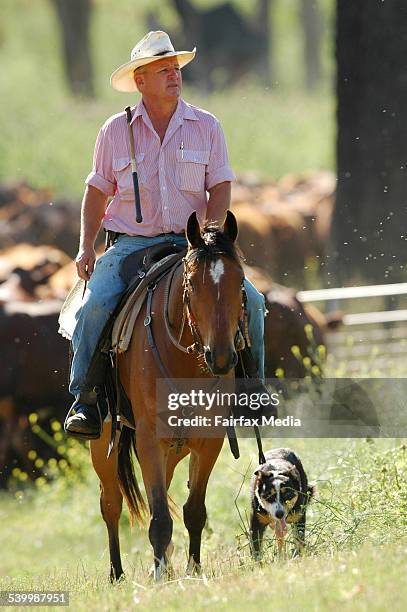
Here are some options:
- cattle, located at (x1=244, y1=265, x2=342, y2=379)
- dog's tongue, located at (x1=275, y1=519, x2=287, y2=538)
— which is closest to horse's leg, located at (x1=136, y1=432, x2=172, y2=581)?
dog's tongue, located at (x1=275, y1=519, x2=287, y2=538)

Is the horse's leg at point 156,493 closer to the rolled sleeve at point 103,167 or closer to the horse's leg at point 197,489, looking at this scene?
the horse's leg at point 197,489

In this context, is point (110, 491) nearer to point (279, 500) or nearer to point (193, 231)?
point (279, 500)

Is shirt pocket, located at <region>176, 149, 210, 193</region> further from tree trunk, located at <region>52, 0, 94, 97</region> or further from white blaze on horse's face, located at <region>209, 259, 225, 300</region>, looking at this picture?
tree trunk, located at <region>52, 0, 94, 97</region>

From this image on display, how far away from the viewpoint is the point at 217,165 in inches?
326

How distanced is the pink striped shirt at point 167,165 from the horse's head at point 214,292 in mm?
961

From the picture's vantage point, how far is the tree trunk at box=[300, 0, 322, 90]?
66312mm

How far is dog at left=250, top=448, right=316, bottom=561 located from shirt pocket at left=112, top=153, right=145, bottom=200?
1864 mm

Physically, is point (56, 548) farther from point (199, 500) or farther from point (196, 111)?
point (196, 111)

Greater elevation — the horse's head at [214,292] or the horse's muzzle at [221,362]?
the horse's head at [214,292]

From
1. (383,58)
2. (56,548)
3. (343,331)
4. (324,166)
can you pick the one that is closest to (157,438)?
(56,548)

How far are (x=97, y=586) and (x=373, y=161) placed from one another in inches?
384

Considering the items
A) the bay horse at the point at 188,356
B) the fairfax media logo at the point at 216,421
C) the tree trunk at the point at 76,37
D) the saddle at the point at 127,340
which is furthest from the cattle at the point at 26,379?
the tree trunk at the point at 76,37

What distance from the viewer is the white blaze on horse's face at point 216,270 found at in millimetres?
6980

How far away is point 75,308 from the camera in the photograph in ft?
28.3
